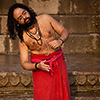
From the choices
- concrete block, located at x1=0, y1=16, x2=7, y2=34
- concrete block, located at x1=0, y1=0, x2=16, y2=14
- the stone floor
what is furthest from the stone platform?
concrete block, located at x1=0, y1=0, x2=16, y2=14

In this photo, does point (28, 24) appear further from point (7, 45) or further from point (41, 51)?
point (7, 45)

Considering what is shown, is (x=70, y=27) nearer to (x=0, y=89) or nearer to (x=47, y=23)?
(x=0, y=89)

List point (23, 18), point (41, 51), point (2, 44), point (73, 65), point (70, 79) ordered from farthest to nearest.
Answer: point (2, 44), point (73, 65), point (70, 79), point (41, 51), point (23, 18)

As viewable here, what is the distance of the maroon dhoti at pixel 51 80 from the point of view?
9.57ft

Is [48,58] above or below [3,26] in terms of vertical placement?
below

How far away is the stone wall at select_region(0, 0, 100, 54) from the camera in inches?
277

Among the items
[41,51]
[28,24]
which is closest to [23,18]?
[28,24]

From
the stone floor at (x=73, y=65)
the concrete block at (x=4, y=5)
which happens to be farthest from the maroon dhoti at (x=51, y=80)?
the concrete block at (x=4, y=5)

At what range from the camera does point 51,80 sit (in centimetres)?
292

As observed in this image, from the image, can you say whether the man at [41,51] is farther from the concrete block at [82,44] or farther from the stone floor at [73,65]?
the concrete block at [82,44]

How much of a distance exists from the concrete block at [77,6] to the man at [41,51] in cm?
416

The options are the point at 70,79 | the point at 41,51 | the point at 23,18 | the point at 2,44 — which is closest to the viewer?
the point at 23,18

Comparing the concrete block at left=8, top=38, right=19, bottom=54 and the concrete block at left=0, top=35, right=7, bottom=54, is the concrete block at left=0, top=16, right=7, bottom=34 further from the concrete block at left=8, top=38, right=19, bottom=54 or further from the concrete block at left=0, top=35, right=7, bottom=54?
the concrete block at left=8, top=38, right=19, bottom=54

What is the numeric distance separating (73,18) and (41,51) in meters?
4.28
